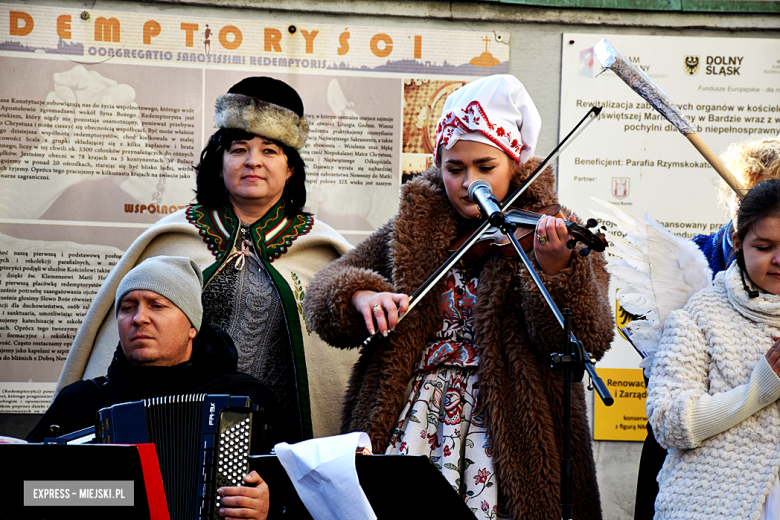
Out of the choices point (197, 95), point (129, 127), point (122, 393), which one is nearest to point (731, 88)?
point (197, 95)

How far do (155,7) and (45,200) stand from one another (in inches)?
42.8

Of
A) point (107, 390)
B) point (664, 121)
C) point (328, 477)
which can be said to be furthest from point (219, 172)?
point (664, 121)

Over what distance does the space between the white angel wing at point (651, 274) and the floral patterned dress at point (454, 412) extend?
50cm

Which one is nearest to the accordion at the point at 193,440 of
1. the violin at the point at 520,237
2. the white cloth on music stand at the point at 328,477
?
the white cloth on music stand at the point at 328,477

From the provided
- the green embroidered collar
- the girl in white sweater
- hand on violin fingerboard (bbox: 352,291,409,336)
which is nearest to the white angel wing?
the girl in white sweater

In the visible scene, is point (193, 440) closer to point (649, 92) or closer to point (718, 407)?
point (718, 407)

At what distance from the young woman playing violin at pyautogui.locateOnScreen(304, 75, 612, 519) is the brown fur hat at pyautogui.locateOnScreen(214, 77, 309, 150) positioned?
3.00 ft

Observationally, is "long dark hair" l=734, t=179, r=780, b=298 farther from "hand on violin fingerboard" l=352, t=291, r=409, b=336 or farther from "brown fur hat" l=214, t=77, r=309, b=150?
"brown fur hat" l=214, t=77, r=309, b=150

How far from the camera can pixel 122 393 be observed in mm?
2598

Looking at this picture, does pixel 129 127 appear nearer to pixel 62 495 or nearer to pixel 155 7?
pixel 155 7

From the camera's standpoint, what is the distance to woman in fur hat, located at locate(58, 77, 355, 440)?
312cm

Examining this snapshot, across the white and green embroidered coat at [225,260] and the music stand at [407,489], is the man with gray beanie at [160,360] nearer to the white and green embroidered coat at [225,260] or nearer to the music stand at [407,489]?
the white and green embroidered coat at [225,260]

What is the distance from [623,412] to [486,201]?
2.42 meters

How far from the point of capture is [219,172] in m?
3.34
